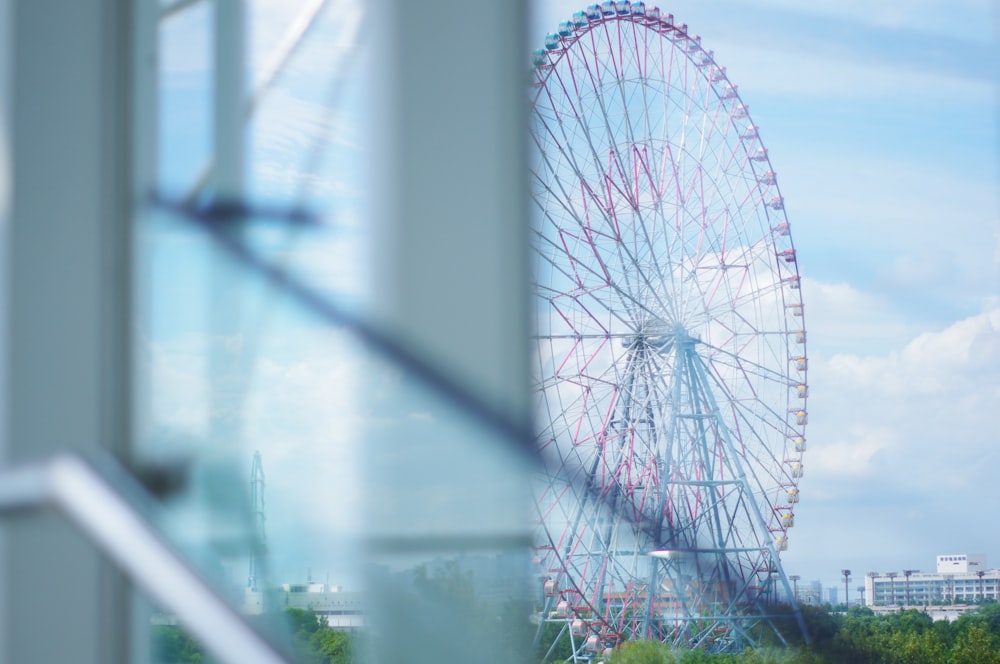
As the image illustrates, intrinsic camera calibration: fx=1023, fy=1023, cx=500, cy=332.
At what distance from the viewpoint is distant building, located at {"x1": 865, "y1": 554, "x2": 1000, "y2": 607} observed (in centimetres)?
609

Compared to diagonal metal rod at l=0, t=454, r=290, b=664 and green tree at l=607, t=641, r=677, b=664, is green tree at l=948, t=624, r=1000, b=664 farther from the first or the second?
diagonal metal rod at l=0, t=454, r=290, b=664

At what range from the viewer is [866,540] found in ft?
26.7

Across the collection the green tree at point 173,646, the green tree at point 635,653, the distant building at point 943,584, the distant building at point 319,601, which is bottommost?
the green tree at point 635,653

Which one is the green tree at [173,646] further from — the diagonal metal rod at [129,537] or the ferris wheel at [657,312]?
the ferris wheel at [657,312]

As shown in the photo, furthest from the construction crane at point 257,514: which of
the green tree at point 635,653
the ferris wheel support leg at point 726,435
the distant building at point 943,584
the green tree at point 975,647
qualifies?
the green tree at point 975,647

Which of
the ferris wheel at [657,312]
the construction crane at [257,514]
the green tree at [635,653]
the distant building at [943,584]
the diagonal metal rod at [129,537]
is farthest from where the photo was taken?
the distant building at [943,584]

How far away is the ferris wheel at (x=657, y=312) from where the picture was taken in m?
4.96

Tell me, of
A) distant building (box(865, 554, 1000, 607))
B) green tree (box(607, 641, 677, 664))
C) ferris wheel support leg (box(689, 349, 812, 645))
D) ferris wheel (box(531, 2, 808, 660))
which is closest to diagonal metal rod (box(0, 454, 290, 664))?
ferris wheel (box(531, 2, 808, 660))

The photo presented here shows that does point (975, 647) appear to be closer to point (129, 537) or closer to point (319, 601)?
point (319, 601)

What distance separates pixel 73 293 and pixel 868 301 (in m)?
10.1

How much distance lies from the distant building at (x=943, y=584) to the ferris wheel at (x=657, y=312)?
156 centimetres

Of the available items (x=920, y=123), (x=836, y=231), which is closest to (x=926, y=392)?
(x=836, y=231)

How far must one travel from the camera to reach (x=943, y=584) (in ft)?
21.1

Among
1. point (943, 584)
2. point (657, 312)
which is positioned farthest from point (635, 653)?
point (943, 584)
